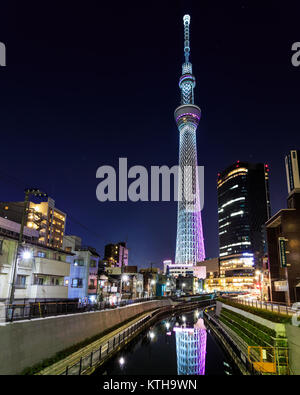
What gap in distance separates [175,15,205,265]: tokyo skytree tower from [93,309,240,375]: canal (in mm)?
109252

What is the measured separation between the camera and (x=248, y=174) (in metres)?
191

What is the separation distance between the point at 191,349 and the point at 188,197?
400ft

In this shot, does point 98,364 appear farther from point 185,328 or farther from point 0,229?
point 185,328

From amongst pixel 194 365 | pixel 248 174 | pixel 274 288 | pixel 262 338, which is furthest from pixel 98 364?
pixel 248 174

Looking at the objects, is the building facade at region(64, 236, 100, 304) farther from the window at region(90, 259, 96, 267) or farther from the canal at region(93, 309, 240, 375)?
the canal at region(93, 309, 240, 375)

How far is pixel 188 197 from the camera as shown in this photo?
14850 centimetres

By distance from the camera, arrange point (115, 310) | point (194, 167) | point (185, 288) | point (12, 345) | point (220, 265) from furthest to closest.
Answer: point (220, 265)
point (194, 167)
point (185, 288)
point (115, 310)
point (12, 345)

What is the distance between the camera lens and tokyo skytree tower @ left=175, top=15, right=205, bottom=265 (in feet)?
475

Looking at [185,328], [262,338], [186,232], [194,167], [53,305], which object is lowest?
[185,328]

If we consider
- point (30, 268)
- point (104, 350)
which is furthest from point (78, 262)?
point (104, 350)

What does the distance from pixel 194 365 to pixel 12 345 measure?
14.9 metres

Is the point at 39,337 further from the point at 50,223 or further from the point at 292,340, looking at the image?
the point at 50,223

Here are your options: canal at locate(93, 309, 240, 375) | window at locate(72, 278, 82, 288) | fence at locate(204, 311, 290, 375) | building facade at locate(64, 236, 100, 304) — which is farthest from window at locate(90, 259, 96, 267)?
fence at locate(204, 311, 290, 375)

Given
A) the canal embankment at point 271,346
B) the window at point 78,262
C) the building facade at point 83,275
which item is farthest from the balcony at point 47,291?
the canal embankment at point 271,346
